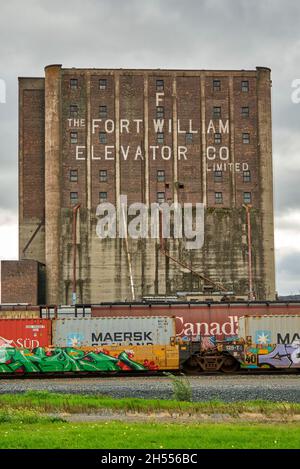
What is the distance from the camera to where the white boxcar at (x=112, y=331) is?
133 feet

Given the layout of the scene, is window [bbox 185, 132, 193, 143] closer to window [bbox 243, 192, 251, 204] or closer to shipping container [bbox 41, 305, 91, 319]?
window [bbox 243, 192, 251, 204]

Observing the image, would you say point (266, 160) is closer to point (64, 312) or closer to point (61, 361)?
point (64, 312)

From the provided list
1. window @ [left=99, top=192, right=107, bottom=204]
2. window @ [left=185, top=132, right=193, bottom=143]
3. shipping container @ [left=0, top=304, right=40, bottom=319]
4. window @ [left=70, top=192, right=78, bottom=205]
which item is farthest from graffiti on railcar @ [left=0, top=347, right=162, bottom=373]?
window @ [left=185, top=132, right=193, bottom=143]

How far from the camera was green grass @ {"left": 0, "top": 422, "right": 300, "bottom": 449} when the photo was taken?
592 inches

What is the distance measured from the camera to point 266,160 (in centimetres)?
7919

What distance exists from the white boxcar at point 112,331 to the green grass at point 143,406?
14313mm

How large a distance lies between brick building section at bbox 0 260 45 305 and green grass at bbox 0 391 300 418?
47.8 metres

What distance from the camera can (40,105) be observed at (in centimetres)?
8069

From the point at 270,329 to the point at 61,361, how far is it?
11314 mm

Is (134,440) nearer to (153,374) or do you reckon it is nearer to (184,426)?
(184,426)

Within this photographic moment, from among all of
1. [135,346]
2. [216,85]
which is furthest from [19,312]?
[216,85]

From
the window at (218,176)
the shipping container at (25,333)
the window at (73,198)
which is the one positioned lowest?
the shipping container at (25,333)

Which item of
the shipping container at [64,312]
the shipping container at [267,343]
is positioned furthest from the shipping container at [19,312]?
the shipping container at [267,343]

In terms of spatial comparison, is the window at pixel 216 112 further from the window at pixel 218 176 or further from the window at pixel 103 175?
the window at pixel 103 175
